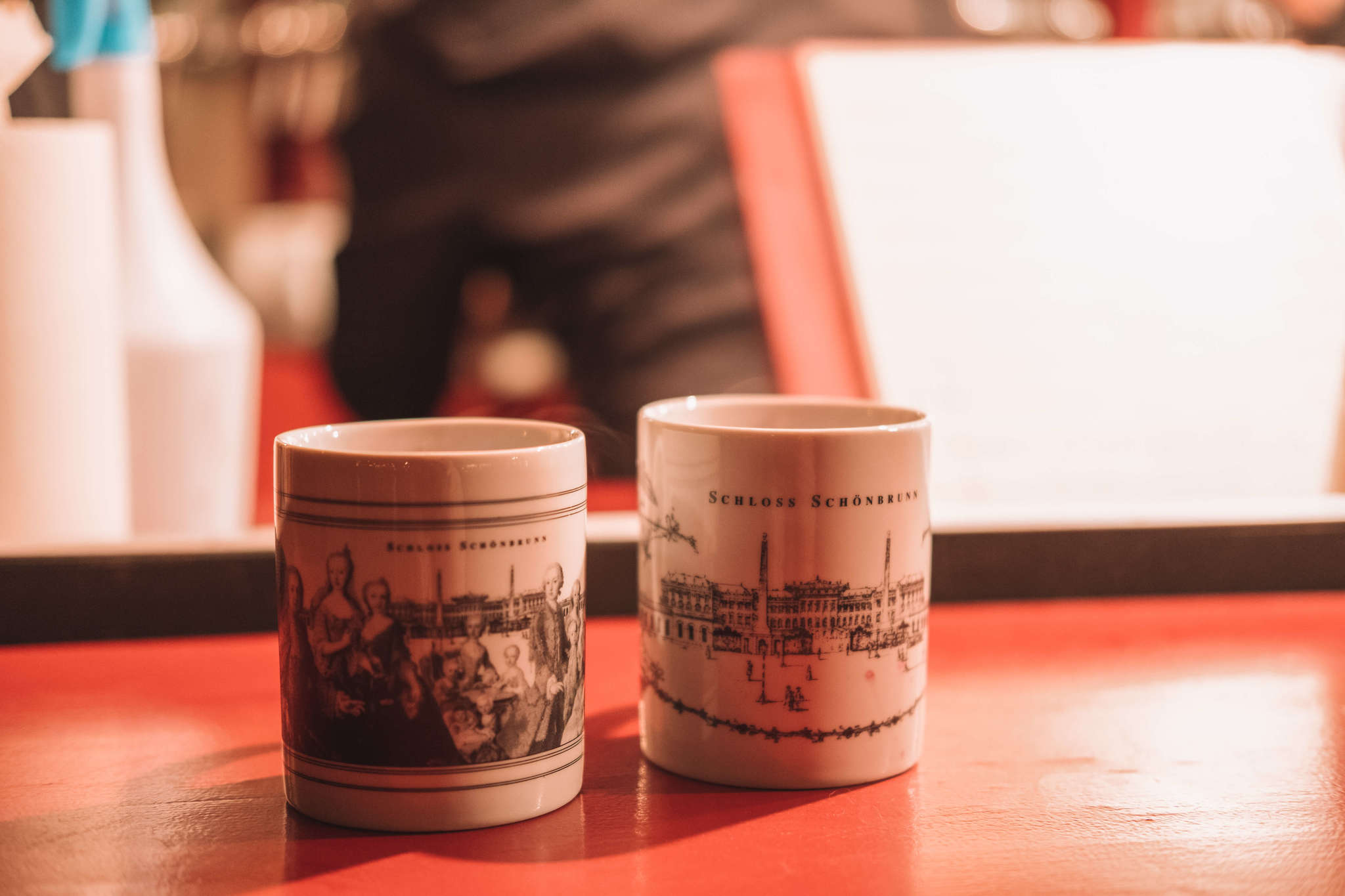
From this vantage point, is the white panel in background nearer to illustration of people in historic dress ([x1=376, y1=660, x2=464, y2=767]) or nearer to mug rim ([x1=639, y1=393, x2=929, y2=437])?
mug rim ([x1=639, y1=393, x2=929, y2=437])

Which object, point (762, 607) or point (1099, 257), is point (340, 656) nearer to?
point (762, 607)

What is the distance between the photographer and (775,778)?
1.54 feet

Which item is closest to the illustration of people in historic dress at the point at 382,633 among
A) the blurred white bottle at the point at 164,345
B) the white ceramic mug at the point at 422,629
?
the white ceramic mug at the point at 422,629

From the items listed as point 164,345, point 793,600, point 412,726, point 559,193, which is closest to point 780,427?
point 793,600

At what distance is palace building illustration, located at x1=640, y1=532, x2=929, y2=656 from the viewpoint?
46 cm

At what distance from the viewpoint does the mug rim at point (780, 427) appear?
46 cm

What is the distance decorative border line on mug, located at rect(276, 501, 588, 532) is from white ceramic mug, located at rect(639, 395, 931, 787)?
72 millimetres

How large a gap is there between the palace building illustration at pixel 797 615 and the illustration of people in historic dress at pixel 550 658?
59mm

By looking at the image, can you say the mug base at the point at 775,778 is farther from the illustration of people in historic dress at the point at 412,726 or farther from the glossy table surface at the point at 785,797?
the illustration of people in historic dress at the point at 412,726

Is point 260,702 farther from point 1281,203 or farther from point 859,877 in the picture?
point 1281,203

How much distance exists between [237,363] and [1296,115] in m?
0.80

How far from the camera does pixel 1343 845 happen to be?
0.42 m

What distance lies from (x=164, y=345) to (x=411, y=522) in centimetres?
40

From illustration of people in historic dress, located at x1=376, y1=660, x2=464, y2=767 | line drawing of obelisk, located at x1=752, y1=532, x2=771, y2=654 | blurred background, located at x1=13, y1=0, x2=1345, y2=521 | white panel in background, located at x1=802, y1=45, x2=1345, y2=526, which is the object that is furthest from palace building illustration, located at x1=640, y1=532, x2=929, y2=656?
blurred background, located at x1=13, y1=0, x2=1345, y2=521
